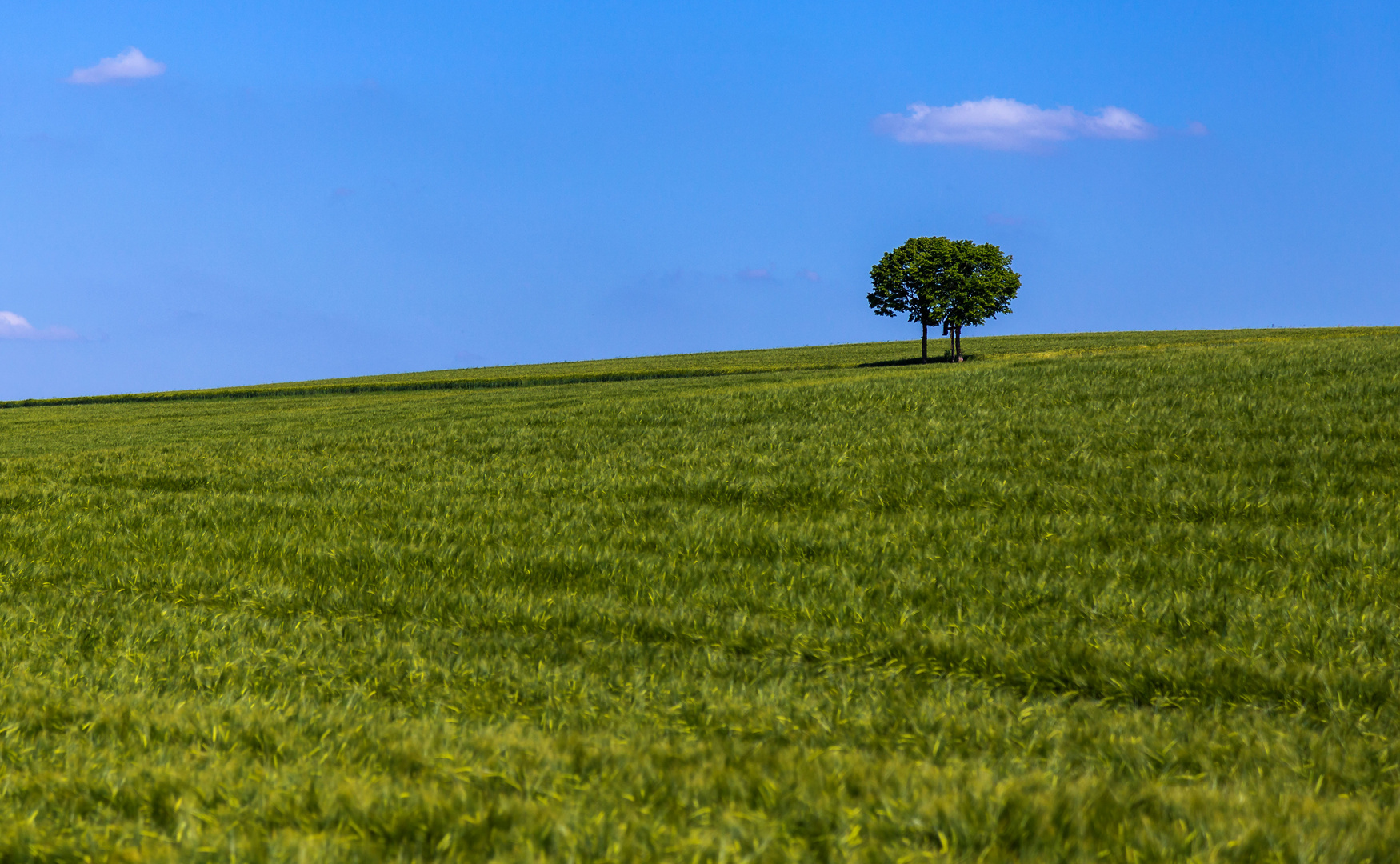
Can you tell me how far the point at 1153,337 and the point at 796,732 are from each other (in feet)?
275

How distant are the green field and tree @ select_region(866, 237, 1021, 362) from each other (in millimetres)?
52806

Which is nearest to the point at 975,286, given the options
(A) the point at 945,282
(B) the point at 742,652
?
(A) the point at 945,282

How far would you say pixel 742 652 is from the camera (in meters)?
6.22

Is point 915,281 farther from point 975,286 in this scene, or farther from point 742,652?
point 742,652

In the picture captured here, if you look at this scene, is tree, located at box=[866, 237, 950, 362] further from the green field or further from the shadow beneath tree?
the green field

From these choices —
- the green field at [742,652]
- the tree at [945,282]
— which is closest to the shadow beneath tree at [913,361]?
the tree at [945,282]

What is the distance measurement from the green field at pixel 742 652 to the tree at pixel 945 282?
5281 centimetres

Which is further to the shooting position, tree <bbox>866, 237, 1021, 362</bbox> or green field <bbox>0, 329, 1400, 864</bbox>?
tree <bbox>866, 237, 1021, 362</bbox>

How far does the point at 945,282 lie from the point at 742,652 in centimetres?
6450

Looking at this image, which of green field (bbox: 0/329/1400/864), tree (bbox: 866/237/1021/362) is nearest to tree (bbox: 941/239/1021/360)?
tree (bbox: 866/237/1021/362)

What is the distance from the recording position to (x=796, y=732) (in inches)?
182

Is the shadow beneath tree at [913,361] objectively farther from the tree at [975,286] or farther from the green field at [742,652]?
the green field at [742,652]

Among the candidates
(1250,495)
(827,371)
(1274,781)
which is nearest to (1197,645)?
(1274,781)

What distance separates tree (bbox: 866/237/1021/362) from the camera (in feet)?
218
